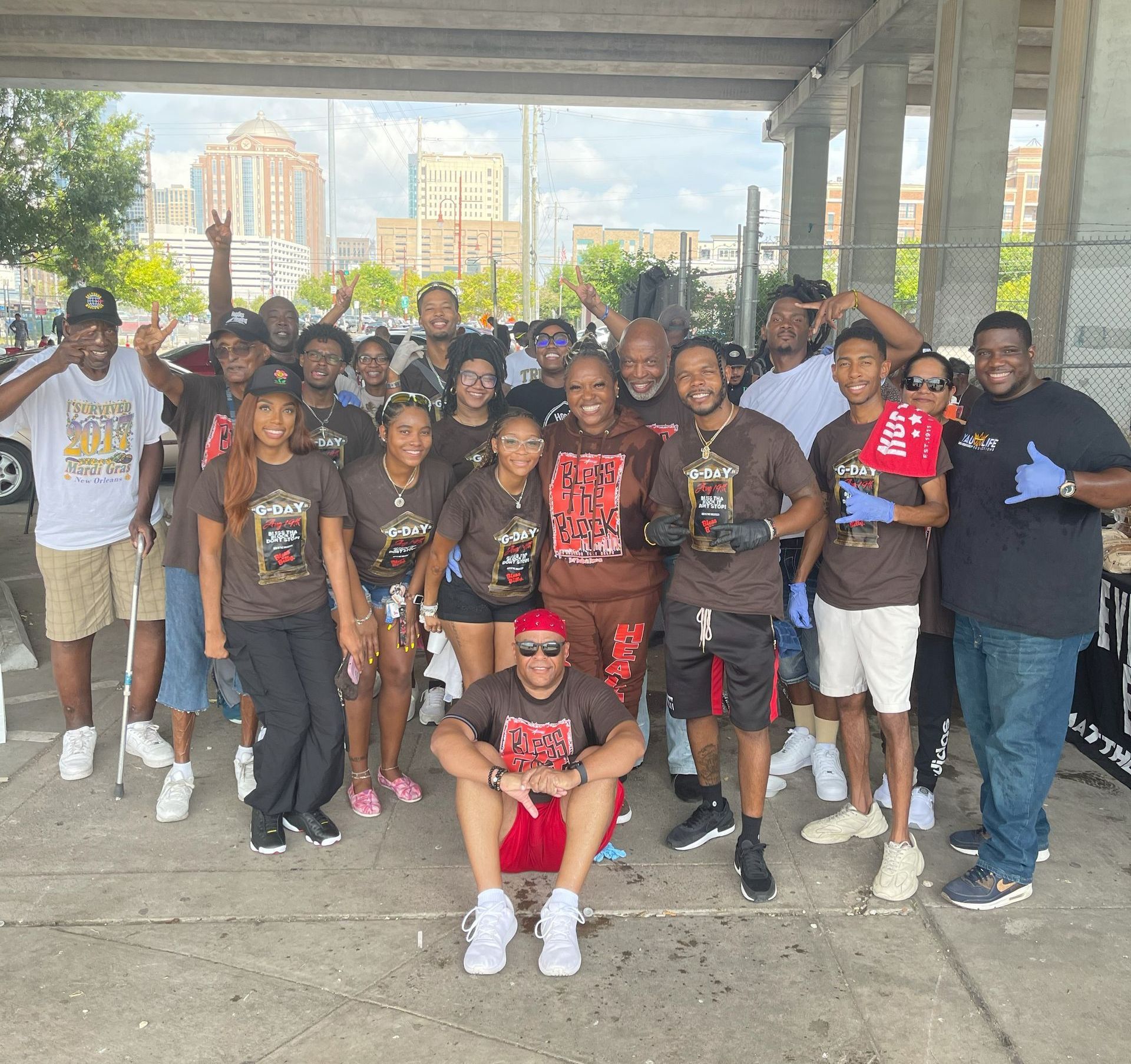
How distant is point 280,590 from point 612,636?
4.56 ft

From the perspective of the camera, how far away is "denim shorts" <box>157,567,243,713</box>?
448 centimetres

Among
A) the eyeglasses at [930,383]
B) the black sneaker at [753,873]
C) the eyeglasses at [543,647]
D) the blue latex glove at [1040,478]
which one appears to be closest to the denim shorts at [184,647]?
the eyeglasses at [543,647]

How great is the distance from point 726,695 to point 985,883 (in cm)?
115

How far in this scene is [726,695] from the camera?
3.97 metres

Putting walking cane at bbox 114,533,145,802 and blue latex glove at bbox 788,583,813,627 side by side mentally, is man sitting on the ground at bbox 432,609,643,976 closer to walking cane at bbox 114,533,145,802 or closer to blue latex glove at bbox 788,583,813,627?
blue latex glove at bbox 788,583,813,627

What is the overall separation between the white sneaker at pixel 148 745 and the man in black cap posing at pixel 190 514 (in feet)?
0.89

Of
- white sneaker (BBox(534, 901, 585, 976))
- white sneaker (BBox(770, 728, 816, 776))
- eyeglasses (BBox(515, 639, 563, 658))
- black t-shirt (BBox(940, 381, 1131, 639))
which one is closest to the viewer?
white sneaker (BBox(534, 901, 585, 976))

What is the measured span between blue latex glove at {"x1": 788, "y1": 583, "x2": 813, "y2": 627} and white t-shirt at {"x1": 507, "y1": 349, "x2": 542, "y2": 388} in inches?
163

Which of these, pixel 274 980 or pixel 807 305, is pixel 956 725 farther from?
pixel 274 980

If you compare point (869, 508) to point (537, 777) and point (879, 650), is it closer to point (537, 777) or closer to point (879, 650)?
point (879, 650)

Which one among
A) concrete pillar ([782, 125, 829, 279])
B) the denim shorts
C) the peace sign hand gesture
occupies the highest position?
concrete pillar ([782, 125, 829, 279])

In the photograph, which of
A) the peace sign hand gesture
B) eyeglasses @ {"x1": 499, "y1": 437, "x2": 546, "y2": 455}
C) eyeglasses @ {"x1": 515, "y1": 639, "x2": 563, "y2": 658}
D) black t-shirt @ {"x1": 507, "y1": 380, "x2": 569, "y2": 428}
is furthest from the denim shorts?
black t-shirt @ {"x1": 507, "y1": 380, "x2": 569, "y2": 428}

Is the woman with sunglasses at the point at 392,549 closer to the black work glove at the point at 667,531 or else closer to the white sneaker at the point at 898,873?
the black work glove at the point at 667,531

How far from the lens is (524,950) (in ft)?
11.1
